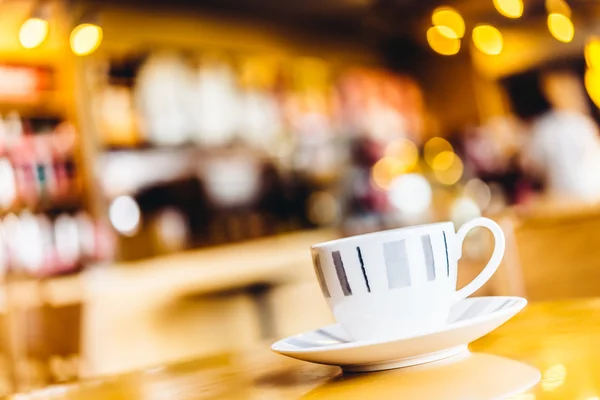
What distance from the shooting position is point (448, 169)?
664 centimetres

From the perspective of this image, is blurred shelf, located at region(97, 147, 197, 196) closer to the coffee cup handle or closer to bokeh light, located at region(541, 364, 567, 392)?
the coffee cup handle

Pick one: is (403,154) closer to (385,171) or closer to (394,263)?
(385,171)

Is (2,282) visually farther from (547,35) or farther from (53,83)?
(547,35)

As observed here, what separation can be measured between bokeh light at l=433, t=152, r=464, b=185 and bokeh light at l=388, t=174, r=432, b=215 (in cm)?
23

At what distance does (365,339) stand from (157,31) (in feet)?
14.2

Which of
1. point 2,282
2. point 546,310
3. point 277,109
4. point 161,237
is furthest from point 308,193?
point 546,310

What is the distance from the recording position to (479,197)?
636 cm

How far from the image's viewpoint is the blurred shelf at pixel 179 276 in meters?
3.26

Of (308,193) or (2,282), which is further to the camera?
(308,193)

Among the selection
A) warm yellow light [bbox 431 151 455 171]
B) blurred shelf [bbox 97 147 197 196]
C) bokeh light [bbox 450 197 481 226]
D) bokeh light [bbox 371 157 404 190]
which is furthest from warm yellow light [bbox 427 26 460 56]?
blurred shelf [bbox 97 147 197 196]

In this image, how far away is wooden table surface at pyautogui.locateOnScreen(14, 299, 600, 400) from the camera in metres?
0.51

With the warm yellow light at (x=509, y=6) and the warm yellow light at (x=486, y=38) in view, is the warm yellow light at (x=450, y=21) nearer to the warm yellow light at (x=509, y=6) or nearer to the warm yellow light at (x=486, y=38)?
the warm yellow light at (x=486, y=38)

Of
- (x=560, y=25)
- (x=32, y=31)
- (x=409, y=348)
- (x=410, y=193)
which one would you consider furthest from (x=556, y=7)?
(x=409, y=348)

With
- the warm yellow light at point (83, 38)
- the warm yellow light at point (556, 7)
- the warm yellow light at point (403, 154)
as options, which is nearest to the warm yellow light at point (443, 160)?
the warm yellow light at point (403, 154)
